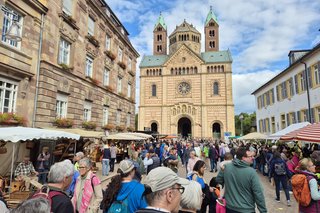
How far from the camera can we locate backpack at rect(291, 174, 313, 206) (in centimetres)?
393

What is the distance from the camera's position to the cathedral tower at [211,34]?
2369 inches

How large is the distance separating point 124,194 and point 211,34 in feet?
209

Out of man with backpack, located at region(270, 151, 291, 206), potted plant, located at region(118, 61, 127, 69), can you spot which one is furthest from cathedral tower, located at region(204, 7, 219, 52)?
man with backpack, located at region(270, 151, 291, 206)

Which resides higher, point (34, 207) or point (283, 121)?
point (283, 121)

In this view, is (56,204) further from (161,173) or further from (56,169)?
(161,173)

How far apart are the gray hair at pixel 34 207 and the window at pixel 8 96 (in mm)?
9964

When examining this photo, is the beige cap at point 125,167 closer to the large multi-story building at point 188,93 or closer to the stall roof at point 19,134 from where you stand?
the stall roof at point 19,134

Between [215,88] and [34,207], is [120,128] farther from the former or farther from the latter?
[215,88]

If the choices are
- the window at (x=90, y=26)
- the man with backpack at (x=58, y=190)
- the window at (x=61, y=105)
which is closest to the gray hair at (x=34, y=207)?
the man with backpack at (x=58, y=190)

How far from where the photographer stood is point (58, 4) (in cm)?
1325

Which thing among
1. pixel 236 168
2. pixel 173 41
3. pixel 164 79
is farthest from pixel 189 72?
pixel 236 168

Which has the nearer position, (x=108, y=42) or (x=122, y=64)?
(x=108, y=42)

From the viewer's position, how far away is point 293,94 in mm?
20375

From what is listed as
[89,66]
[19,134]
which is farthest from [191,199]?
[89,66]
